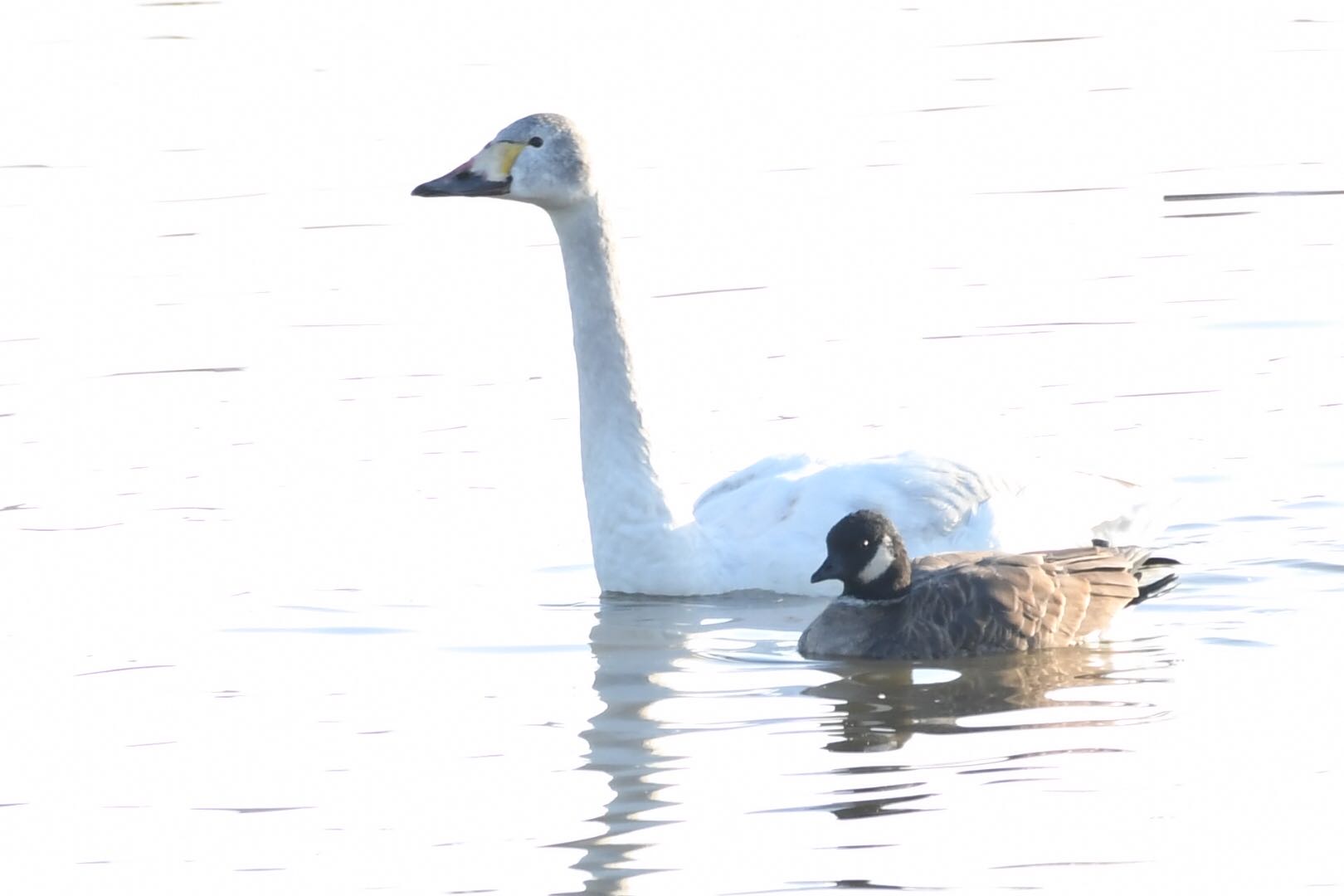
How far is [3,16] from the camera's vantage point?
2255 cm

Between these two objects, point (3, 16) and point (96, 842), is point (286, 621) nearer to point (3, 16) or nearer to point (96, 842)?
point (96, 842)

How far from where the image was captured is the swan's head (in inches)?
418

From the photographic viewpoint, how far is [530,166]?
1061cm

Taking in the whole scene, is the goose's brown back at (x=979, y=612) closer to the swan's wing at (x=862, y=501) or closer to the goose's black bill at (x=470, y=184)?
the swan's wing at (x=862, y=501)

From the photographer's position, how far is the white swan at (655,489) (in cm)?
1059

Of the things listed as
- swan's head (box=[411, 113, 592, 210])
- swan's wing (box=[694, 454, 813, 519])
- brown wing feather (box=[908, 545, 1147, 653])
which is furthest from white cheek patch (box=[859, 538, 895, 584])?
swan's head (box=[411, 113, 592, 210])

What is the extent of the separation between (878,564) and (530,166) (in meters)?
2.24

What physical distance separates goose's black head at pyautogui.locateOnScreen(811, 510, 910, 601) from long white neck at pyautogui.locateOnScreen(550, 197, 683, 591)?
3.39 feet

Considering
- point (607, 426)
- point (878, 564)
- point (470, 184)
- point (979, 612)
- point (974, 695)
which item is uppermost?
point (470, 184)

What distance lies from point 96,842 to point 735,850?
200cm

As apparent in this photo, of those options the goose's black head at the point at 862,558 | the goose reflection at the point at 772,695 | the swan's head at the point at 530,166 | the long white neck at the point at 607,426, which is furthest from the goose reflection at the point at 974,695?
the swan's head at the point at 530,166

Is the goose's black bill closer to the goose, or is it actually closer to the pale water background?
the pale water background

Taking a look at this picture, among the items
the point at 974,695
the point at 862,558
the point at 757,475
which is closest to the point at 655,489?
the point at 757,475

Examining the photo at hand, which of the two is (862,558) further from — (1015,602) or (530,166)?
(530,166)
